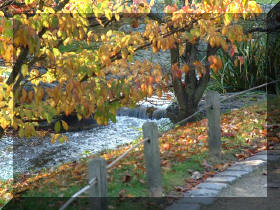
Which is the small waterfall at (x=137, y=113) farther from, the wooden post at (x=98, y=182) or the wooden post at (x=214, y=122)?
the wooden post at (x=98, y=182)

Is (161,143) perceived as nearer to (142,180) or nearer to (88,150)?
(142,180)

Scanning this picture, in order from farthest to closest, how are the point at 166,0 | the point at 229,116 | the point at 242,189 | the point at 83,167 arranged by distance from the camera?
the point at 166,0
the point at 229,116
the point at 83,167
the point at 242,189

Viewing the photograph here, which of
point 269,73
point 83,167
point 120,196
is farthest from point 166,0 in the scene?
point 120,196

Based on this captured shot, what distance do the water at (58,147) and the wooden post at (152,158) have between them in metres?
5.81

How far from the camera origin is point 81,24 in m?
5.71

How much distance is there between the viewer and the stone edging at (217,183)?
196 inches

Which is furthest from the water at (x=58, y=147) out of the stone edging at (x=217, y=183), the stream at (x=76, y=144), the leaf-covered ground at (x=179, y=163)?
the stone edging at (x=217, y=183)

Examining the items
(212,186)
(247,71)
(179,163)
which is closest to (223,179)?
(212,186)

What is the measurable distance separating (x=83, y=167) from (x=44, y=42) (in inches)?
79.7

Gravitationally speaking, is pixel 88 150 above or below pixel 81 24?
below

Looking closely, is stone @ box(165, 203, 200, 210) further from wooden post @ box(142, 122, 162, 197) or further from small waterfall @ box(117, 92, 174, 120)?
small waterfall @ box(117, 92, 174, 120)

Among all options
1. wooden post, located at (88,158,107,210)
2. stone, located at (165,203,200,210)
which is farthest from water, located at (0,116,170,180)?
wooden post, located at (88,158,107,210)

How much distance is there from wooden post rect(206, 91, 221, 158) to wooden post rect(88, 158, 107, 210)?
301cm

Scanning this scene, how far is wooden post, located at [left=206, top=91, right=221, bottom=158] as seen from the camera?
21.5ft
